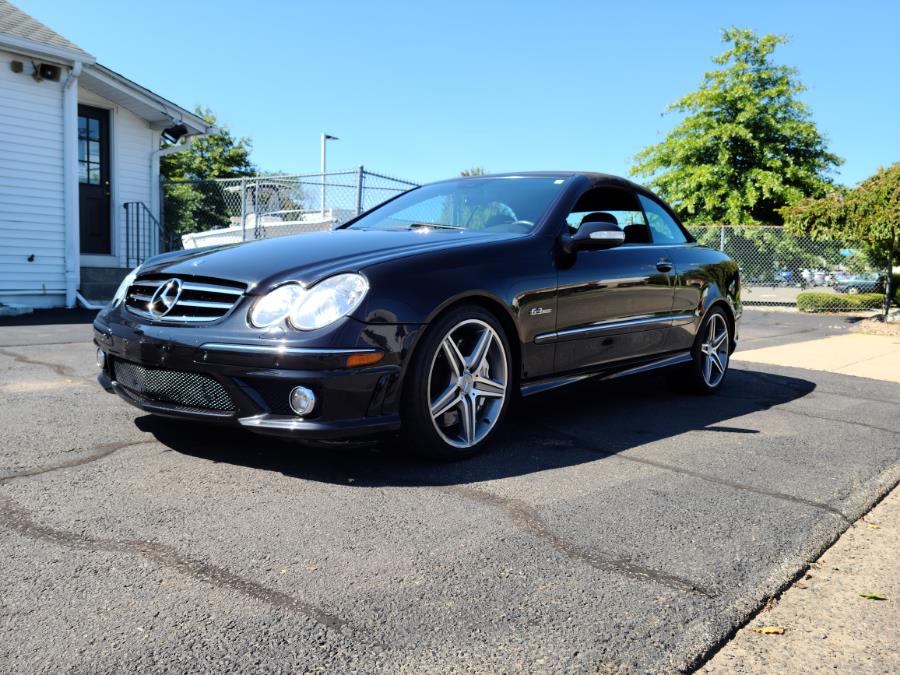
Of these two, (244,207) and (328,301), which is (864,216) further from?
(328,301)

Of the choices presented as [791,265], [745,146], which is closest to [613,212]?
[791,265]

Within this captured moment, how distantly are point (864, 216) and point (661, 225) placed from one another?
11538mm

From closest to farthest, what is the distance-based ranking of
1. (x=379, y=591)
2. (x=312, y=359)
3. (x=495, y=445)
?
(x=379, y=591), (x=312, y=359), (x=495, y=445)

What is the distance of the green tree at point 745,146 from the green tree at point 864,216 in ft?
46.8

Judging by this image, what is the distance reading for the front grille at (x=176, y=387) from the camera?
10.5 feet

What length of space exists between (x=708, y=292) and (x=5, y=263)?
970cm

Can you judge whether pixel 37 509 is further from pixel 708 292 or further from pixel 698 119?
pixel 698 119

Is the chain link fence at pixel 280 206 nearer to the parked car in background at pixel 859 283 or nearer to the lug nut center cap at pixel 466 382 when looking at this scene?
the lug nut center cap at pixel 466 382

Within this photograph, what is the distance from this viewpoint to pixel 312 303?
10.4 feet

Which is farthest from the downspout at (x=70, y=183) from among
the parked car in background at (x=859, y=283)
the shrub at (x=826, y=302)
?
the parked car in background at (x=859, y=283)

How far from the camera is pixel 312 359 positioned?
304cm

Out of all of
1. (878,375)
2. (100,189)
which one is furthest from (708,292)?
(100,189)

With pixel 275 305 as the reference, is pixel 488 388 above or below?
below

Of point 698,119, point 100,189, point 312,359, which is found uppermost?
point 698,119
